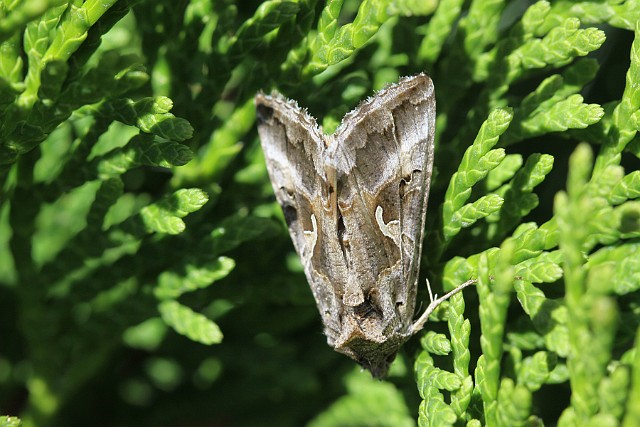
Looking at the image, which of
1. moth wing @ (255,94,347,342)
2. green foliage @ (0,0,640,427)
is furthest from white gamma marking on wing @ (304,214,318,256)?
green foliage @ (0,0,640,427)

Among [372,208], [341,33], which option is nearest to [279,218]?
[372,208]

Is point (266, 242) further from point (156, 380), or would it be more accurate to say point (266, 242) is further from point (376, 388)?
point (156, 380)

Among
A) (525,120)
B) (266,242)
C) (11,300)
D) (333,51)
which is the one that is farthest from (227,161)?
(11,300)

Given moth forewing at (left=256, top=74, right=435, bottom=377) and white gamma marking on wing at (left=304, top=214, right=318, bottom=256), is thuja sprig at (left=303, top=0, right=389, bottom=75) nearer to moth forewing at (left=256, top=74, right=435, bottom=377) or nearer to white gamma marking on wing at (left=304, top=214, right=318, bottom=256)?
moth forewing at (left=256, top=74, right=435, bottom=377)

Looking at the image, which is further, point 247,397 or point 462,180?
point 247,397

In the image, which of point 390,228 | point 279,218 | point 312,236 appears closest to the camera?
point 390,228

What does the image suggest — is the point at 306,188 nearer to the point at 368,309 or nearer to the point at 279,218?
the point at 279,218

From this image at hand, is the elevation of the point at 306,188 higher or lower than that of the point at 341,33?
lower

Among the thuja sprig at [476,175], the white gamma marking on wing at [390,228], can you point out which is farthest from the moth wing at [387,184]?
the thuja sprig at [476,175]
